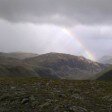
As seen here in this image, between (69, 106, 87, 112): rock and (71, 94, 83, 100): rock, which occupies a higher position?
(71, 94, 83, 100): rock

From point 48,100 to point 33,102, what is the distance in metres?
1.18

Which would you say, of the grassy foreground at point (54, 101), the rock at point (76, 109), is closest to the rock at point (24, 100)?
the grassy foreground at point (54, 101)

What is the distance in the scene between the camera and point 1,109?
21.8m

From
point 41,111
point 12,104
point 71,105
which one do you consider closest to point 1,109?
point 12,104

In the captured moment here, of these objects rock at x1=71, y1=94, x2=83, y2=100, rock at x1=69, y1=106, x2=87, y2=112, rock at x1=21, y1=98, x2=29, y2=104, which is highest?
rock at x1=71, y1=94, x2=83, y2=100

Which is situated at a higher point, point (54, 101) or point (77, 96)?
point (77, 96)

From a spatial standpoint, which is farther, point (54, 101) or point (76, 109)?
point (54, 101)

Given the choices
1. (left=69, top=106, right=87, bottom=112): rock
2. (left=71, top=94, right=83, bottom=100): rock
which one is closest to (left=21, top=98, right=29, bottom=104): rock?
(left=69, top=106, right=87, bottom=112): rock

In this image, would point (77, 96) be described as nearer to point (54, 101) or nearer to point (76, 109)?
point (54, 101)

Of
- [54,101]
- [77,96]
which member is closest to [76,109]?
[54,101]

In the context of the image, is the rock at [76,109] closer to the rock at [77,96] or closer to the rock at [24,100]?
the rock at [77,96]

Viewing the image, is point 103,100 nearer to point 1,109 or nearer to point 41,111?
point 41,111

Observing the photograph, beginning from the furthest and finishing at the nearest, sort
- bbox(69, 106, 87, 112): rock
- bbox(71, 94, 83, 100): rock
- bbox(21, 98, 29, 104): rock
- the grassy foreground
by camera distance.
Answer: bbox(71, 94, 83, 100): rock → bbox(21, 98, 29, 104): rock → the grassy foreground → bbox(69, 106, 87, 112): rock

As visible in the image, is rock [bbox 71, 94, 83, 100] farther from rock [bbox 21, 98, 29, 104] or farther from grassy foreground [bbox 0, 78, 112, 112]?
rock [bbox 21, 98, 29, 104]
